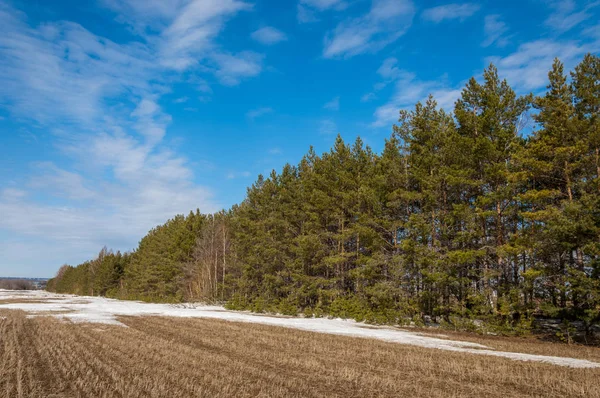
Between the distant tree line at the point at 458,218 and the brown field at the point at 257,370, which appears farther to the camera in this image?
the distant tree line at the point at 458,218

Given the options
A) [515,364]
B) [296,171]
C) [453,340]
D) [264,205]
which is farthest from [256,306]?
[515,364]

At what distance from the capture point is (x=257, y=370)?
10.6 metres

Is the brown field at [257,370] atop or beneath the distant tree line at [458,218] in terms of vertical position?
beneath

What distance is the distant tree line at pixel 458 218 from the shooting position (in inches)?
762

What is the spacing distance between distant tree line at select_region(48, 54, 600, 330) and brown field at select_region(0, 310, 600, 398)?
4.89 meters

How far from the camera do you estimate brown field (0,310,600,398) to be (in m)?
8.49

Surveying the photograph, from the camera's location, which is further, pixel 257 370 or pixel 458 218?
pixel 458 218

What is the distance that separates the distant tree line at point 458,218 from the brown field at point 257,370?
489 centimetres

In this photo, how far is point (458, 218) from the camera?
23.6 m

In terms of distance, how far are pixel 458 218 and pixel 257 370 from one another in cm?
1742

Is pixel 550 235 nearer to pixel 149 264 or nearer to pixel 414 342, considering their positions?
pixel 414 342

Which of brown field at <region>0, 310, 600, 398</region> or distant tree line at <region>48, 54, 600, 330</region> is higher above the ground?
distant tree line at <region>48, 54, 600, 330</region>

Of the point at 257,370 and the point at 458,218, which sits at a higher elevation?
the point at 458,218

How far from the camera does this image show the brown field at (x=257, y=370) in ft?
27.9
